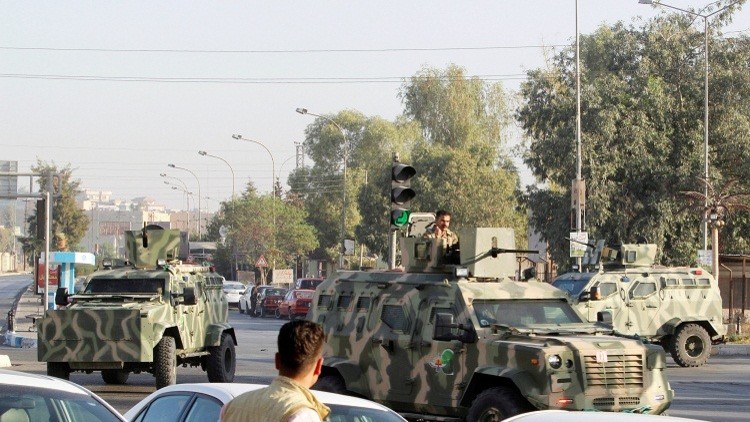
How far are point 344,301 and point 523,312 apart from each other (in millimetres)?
2531

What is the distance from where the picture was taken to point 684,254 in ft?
161

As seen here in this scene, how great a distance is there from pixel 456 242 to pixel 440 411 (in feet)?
7.55

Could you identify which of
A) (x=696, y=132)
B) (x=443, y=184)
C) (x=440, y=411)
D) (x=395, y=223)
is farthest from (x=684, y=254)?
(x=440, y=411)

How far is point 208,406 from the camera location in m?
8.33

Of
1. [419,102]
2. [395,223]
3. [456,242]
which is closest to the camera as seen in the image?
[456,242]

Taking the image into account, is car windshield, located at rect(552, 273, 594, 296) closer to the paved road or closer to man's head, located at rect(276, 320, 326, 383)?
the paved road

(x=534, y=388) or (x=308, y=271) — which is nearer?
(x=534, y=388)

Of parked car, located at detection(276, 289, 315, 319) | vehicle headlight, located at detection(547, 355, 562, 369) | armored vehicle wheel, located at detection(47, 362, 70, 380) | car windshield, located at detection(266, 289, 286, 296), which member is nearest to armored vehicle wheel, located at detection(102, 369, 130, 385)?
armored vehicle wheel, located at detection(47, 362, 70, 380)

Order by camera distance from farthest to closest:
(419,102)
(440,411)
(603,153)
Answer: (419,102) → (603,153) → (440,411)

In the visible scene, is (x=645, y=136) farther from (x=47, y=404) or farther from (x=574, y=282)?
(x=47, y=404)

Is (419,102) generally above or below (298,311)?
above

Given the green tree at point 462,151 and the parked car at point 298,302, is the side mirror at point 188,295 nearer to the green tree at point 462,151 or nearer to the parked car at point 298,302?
the parked car at point 298,302

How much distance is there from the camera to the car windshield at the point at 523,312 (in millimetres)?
14602

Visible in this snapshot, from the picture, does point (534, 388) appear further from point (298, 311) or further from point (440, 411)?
point (298, 311)
